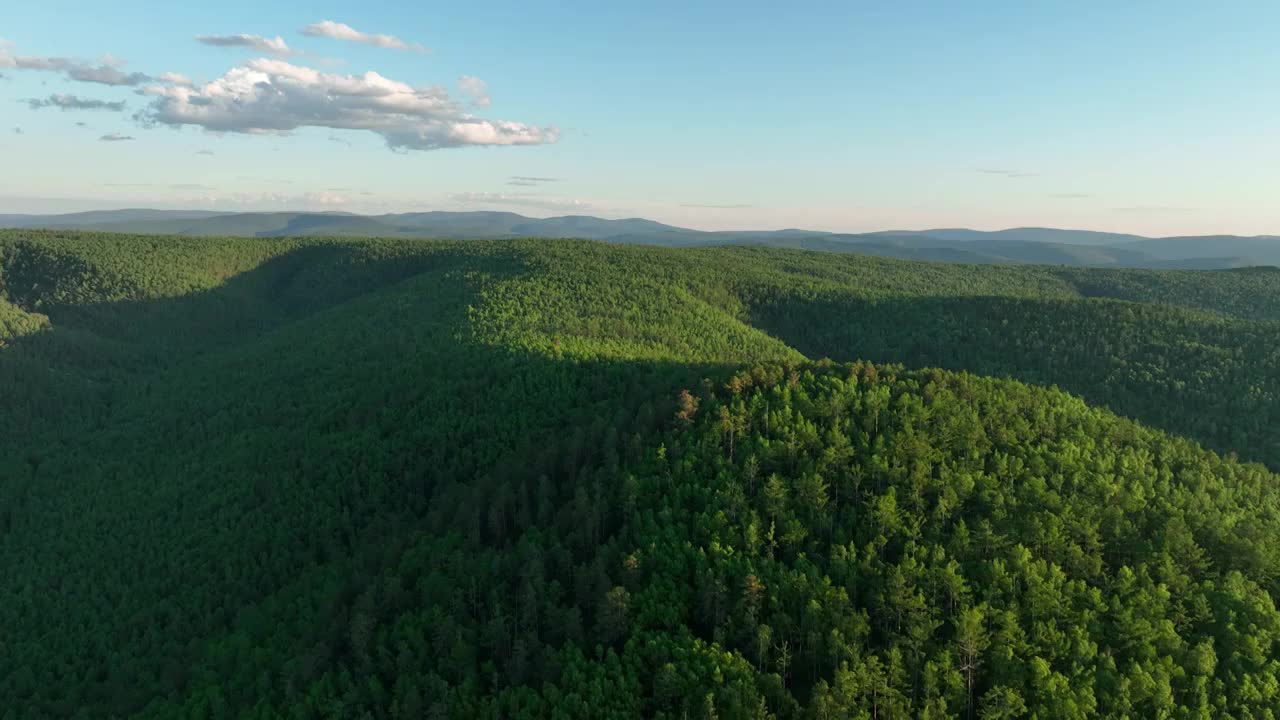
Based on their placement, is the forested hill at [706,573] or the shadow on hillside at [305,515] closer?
the forested hill at [706,573]

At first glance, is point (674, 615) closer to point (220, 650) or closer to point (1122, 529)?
point (1122, 529)

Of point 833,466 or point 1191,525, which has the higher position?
point 833,466

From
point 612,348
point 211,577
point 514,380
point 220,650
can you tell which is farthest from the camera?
point 612,348

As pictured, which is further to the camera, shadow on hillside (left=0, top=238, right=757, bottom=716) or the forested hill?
shadow on hillside (left=0, top=238, right=757, bottom=716)

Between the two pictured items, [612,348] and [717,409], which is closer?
[717,409]

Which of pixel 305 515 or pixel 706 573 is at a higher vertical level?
pixel 706 573

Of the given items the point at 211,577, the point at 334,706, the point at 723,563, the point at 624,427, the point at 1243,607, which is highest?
the point at 624,427

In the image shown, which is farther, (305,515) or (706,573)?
(305,515)

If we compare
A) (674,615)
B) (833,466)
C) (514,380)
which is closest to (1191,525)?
(833,466)
